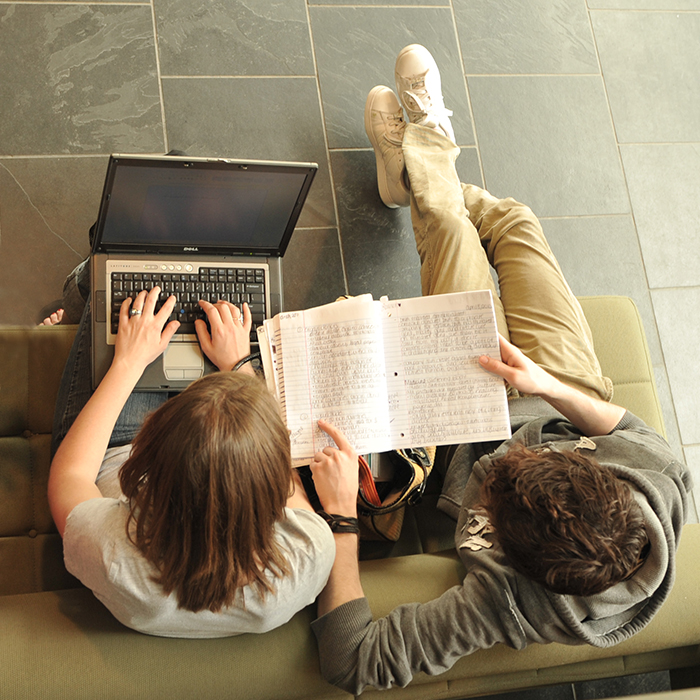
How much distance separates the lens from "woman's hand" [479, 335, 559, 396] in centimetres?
116

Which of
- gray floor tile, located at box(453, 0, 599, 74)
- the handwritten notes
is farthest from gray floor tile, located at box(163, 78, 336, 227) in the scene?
the handwritten notes

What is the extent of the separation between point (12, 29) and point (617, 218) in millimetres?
1775

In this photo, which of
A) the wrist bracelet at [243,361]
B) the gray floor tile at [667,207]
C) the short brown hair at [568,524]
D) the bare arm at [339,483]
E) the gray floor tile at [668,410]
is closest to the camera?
the short brown hair at [568,524]

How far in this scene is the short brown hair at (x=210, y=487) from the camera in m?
0.82

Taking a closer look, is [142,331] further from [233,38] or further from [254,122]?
[233,38]

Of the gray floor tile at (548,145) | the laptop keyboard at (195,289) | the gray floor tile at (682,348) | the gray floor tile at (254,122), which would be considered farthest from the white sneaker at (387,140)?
the gray floor tile at (682,348)

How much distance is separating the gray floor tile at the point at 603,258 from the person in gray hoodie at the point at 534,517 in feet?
1.69

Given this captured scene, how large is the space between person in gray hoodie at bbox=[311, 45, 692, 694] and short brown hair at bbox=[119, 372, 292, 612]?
243mm

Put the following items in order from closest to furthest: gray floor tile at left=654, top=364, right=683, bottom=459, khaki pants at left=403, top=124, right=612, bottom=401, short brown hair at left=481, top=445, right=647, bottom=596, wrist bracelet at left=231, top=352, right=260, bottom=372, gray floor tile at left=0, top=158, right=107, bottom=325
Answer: short brown hair at left=481, top=445, right=647, bottom=596
wrist bracelet at left=231, top=352, right=260, bottom=372
khaki pants at left=403, top=124, right=612, bottom=401
gray floor tile at left=0, top=158, right=107, bottom=325
gray floor tile at left=654, top=364, right=683, bottom=459

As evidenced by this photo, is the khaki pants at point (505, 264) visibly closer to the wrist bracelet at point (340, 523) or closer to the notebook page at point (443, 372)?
the notebook page at point (443, 372)

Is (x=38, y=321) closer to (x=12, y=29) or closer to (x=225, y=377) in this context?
(x=12, y=29)

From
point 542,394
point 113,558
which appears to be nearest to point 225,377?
point 113,558

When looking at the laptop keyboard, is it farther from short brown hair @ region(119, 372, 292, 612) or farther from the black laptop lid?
short brown hair @ region(119, 372, 292, 612)

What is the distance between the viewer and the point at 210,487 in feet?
2.68
